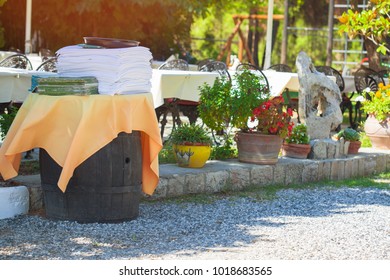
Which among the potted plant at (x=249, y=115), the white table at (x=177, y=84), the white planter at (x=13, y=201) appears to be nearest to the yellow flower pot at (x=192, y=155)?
the potted plant at (x=249, y=115)

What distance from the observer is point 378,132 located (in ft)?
35.3

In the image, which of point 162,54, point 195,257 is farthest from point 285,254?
point 162,54

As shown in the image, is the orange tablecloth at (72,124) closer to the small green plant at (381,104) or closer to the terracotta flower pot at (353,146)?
the terracotta flower pot at (353,146)

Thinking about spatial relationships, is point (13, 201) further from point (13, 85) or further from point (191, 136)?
point (191, 136)

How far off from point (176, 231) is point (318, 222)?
1243 mm

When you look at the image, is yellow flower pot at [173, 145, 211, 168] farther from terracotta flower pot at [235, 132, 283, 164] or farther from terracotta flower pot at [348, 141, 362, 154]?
terracotta flower pot at [348, 141, 362, 154]

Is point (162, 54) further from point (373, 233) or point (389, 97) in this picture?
point (373, 233)

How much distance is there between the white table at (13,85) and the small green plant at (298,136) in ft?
8.93

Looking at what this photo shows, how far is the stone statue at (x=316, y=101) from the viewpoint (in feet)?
31.6

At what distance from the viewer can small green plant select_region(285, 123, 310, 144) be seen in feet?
30.3

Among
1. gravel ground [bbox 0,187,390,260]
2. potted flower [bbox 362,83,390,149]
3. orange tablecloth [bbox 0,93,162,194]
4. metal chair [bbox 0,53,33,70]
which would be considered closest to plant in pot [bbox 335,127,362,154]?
potted flower [bbox 362,83,390,149]

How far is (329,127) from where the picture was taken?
977 cm

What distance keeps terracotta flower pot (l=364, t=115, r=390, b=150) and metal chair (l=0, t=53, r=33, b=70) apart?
13.6ft
